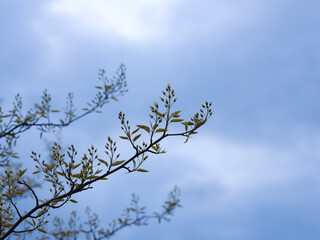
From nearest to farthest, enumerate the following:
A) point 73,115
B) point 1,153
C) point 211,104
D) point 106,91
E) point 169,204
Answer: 1. point 211,104
2. point 1,153
3. point 73,115
4. point 106,91
5. point 169,204

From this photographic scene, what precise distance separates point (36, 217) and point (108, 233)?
4.35m

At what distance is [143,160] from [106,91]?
4.01 m

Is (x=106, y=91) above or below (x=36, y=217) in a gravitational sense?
above

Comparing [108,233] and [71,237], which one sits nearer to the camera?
[108,233]

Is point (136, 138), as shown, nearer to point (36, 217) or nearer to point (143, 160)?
point (143, 160)

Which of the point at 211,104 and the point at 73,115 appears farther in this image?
the point at 73,115

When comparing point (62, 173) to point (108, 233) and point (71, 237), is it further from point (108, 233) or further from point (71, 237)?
point (71, 237)

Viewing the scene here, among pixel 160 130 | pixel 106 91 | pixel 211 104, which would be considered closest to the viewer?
pixel 160 130

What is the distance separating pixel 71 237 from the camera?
692 cm

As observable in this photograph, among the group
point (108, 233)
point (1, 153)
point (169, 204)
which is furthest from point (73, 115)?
point (169, 204)

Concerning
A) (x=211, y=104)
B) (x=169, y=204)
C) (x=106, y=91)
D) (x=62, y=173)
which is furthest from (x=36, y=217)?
(x=169, y=204)

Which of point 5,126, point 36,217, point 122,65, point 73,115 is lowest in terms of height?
point 36,217

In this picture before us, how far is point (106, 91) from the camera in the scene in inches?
243

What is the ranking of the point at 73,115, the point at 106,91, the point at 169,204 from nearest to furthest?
the point at 73,115 → the point at 106,91 → the point at 169,204
